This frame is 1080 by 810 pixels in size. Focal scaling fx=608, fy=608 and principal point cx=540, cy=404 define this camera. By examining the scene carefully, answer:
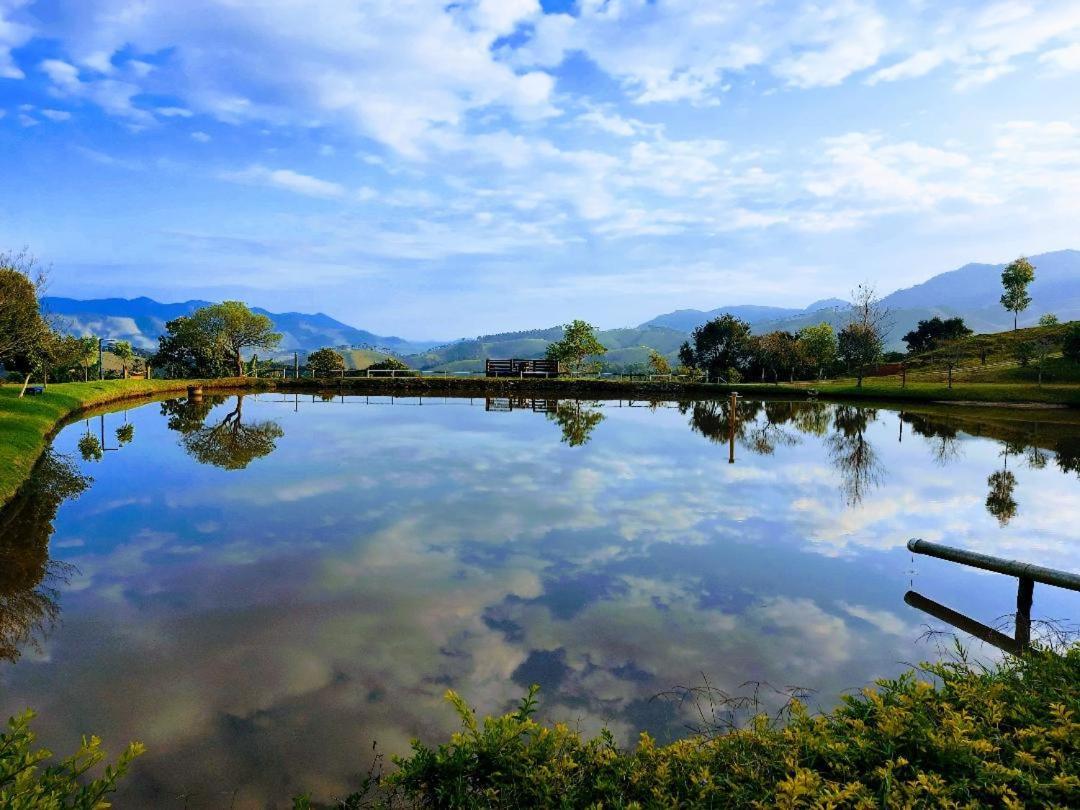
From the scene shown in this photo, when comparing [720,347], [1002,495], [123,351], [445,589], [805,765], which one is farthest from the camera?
[720,347]

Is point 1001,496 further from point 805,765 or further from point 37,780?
point 37,780

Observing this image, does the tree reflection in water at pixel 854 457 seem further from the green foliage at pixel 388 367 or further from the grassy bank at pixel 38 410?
the green foliage at pixel 388 367

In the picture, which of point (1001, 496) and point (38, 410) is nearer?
point (1001, 496)

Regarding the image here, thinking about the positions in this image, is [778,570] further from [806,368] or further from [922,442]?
[806,368]

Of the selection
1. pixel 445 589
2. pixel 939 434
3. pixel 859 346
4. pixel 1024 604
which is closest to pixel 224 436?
pixel 445 589

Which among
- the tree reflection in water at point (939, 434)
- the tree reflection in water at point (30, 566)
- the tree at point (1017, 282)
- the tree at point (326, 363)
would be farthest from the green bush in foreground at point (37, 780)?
the tree at point (1017, 282)

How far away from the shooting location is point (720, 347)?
70250mm

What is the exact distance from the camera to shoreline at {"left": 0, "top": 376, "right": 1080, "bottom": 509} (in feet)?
79.8

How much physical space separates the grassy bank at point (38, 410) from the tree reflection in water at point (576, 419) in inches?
661

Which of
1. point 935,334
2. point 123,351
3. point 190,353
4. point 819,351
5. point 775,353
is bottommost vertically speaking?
point 775,353

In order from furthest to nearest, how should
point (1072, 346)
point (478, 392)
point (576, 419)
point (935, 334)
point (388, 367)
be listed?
point (935, 334)
point (388, 367)
point (478, 392)
point (1072, 346)
point (576, 419)

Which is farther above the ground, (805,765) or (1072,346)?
(1072,346)

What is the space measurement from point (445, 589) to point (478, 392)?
43129mm

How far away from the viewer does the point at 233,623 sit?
26.8ft
